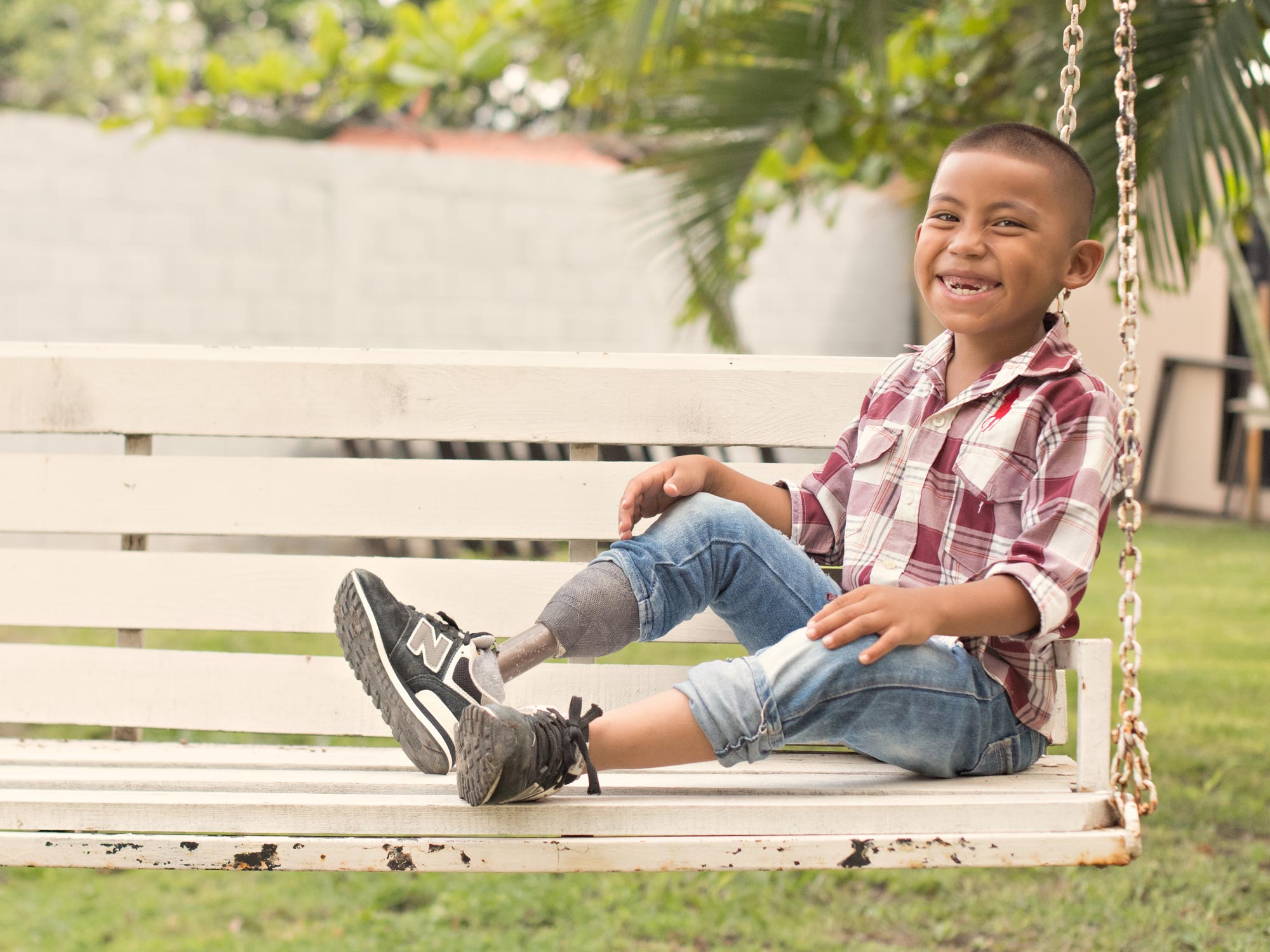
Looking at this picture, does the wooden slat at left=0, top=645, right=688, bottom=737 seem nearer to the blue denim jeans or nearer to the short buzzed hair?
the blue denim jeans

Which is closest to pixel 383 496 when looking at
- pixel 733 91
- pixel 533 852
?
pixel 533 852

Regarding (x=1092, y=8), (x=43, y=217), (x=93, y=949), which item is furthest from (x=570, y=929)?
(x=43, y=217)

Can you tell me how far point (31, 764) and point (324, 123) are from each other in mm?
6241

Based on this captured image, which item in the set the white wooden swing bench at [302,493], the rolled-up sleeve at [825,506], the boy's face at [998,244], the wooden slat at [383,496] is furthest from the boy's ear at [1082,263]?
→ the wooden slat at [383,496]

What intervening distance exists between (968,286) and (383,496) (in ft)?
3.68

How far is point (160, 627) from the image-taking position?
2480 millimetres

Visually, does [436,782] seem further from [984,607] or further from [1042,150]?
[1042,150]

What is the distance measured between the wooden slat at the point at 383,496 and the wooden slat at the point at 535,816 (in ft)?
2.52

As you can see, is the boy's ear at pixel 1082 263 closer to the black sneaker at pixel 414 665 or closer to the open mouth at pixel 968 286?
the open mouth at pixel 968 286

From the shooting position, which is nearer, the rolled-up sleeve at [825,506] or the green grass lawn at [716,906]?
the rolled-up sleeve at [825,506]

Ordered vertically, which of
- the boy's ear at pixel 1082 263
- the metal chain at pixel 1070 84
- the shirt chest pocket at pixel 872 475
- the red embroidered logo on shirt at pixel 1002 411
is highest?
the metal chain at pixel 1070 84

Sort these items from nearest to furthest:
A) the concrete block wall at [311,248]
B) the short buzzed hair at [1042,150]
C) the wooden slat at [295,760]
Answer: the short buzzed hair at [1042,150], the wooden slat at [295,760], the concrete block wall at [311,248]

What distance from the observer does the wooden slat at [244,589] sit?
2.42 meters

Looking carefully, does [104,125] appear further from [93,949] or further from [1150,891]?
[1150,891]
